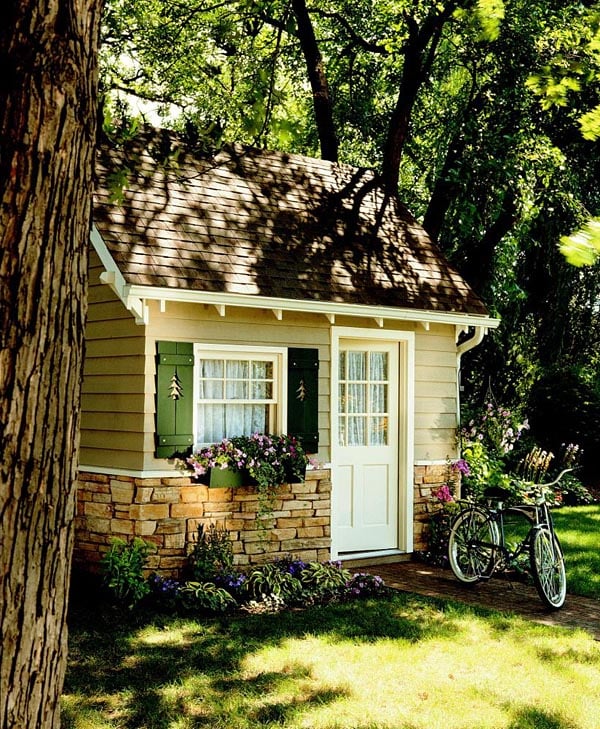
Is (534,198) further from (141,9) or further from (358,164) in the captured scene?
(141,9)

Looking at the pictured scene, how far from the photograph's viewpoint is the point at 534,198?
1378cm

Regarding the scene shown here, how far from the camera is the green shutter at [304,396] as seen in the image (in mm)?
9172

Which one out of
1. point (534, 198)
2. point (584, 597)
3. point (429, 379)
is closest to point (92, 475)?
point (429, 379)

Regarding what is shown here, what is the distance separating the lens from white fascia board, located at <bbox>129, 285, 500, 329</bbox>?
8078mm

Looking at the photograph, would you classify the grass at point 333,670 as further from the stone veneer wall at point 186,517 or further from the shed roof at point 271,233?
the shed roof at point 271,233

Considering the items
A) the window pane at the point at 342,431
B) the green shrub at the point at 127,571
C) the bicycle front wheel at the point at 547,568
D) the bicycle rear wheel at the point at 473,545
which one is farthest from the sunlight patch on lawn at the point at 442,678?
the window pane at the point at 342,431

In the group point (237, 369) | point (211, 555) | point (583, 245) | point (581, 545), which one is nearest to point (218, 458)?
point (211, 555)

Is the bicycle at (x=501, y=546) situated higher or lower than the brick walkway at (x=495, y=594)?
higher

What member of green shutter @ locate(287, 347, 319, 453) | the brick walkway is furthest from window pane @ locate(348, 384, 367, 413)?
the brick walkway

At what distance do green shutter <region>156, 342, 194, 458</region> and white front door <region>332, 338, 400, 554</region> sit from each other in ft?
6.24

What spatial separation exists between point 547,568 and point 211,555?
9.69 feet

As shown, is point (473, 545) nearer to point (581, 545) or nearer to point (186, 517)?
point (186, 517)

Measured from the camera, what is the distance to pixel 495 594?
8641 mm

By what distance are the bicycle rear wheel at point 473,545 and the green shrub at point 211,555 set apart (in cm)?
215
